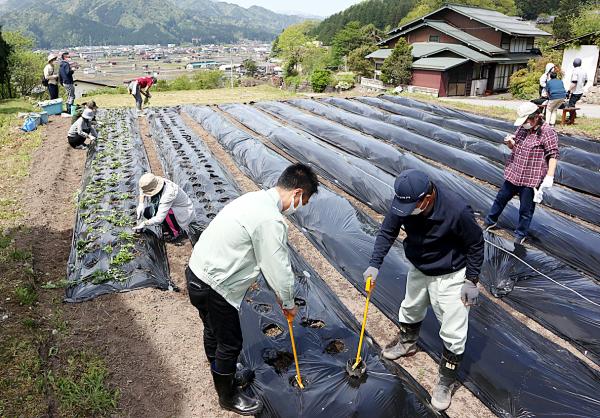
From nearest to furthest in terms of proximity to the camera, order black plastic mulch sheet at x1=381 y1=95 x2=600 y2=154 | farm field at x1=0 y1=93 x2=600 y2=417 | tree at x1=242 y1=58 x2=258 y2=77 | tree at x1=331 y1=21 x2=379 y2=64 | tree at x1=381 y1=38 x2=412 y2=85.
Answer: farm field at x1=0 y1=93 x2=600 y2=417
black plastic mulch sheet at x1=381 y1=95 x2=600 y2=154
tree at x1=381 y1=38 x2=412 y2=85
tree at x1=331 y1=21 x2=379 y2=64
tree at x1=242 y1=58 x2=258 y2=77

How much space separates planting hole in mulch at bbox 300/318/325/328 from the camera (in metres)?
3.93

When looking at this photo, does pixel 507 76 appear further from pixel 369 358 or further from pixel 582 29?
pixel 369 358

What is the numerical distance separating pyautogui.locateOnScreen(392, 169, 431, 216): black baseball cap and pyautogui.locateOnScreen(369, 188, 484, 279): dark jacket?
19 centimetres

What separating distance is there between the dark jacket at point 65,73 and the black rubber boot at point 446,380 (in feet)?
48.8

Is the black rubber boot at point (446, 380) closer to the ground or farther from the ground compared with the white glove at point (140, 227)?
closer to the ground

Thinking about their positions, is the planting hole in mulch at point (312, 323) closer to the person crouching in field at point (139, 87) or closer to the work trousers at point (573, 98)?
the work trousers at point (573, 98)

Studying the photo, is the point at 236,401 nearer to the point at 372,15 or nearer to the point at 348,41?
the point at 348,41

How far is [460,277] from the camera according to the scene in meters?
2.94

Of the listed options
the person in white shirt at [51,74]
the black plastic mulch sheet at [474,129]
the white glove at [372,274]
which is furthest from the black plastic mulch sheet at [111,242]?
the black plastic mulch sheet at [474,129]

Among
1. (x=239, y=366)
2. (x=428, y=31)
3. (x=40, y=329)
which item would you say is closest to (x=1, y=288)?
(x=40, y=329)

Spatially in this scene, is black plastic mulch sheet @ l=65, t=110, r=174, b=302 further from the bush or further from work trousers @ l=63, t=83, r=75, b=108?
the bush

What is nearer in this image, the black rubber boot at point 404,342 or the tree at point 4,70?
the black rubber boot at point 404,342

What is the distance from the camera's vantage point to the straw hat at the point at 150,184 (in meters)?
4.98

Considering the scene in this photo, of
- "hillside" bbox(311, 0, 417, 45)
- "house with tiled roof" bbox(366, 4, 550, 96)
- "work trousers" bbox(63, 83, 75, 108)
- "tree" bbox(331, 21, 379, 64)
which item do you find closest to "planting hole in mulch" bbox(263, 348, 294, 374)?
"work trousers" bbox(63, 83, 75, 108)
